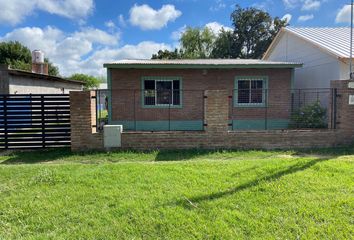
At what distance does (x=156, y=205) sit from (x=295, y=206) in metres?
2.00

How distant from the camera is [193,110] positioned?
40.5ft

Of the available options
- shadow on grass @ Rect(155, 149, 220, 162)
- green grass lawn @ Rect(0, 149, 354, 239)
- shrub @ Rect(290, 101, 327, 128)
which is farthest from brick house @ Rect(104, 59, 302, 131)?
green grass lawn @ Rect(0, 149, 354, 239)

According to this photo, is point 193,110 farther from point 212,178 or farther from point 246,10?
point 246,10

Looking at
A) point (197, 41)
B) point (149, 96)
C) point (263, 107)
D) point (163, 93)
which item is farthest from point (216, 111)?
point (197, 41)

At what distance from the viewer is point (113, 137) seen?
315 inches

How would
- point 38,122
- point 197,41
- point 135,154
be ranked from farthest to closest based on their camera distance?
point 197,41, point 38,122, point 135,154

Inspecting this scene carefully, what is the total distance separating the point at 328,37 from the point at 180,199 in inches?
513

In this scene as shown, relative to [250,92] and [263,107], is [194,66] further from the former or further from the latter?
[263,107]

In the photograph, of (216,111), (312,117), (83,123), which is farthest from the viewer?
(312,117)

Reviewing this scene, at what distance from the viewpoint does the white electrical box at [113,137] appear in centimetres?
796

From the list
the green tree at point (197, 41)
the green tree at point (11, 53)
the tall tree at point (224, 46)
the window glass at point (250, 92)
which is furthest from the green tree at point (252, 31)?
the green tree at point (11, 53)

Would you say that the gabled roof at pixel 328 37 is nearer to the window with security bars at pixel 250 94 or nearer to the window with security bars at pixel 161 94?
the window with security bars at pixel 250 94

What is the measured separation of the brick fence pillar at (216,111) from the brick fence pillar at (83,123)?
3.14m

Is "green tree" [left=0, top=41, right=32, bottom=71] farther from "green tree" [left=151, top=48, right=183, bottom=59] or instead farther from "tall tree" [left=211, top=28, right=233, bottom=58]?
"tall tree" [left=211, top=28, right=233, bottom=58]
